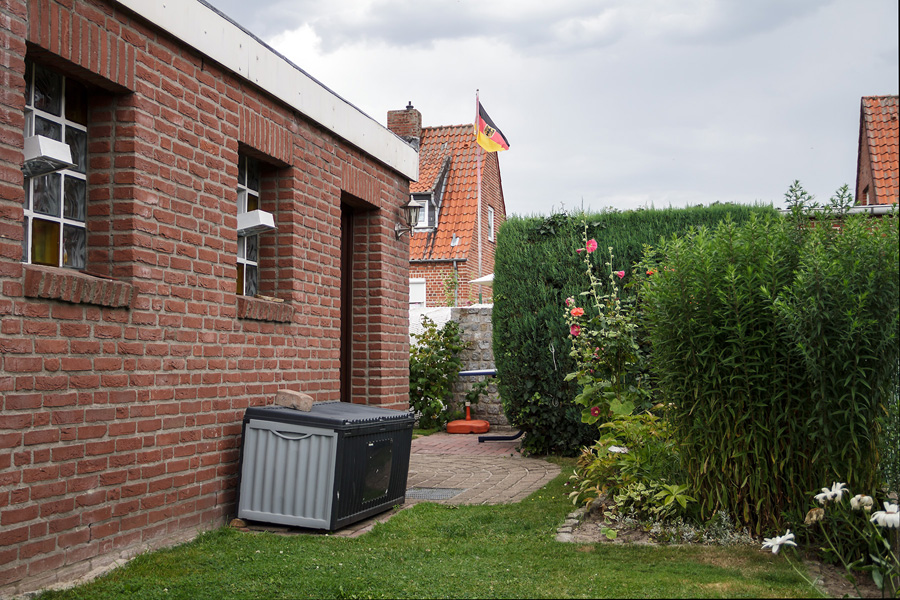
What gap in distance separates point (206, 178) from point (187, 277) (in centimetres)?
72

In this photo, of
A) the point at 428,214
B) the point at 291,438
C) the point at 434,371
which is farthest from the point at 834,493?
the point at 428,214

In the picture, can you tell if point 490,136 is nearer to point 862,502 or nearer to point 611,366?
point 611,366

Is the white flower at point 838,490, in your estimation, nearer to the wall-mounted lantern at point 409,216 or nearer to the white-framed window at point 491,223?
the wall-mounted lantern at point 409,216

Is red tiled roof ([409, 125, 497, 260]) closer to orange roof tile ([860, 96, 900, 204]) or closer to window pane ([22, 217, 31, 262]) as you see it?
orange roof tile ([860, 96, 900, 204])

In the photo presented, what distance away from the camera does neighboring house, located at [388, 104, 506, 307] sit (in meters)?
22.8

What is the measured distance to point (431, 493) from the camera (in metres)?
7.22

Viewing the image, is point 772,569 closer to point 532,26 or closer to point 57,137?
point 532,26

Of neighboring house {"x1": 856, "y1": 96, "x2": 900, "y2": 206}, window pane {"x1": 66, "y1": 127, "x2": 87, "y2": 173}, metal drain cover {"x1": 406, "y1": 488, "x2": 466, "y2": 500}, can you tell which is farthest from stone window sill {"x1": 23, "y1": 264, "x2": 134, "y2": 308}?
neighboring house {"x1": 856, "y1": 96, "x2": 900, "y2": 206}

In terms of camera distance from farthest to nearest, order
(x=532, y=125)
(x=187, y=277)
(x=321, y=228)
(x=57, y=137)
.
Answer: (x=532, y=125)
(x=321, y=228)
(x=187, y=277)
(x=57, y=137)

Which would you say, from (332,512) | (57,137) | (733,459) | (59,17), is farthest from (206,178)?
(733,459)

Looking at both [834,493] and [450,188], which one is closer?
[834,493]

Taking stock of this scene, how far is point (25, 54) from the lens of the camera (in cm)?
390

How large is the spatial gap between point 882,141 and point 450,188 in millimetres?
11668

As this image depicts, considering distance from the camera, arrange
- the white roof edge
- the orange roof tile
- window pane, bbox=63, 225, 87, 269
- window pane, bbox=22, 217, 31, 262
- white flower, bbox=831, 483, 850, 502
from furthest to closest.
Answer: the orange roof tile < the white roof edge < window pane, bbox=63, 225, 87, 269 < window pane, bbox=22, 217, 31, 262 < white flower, bbox=831, 483, 850, 502
